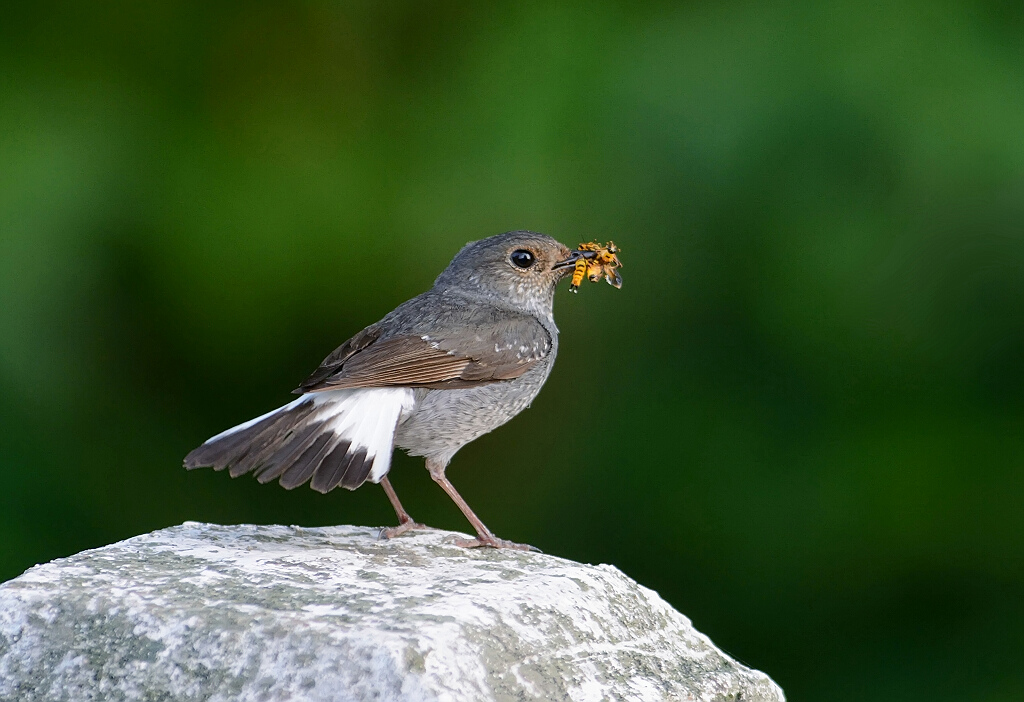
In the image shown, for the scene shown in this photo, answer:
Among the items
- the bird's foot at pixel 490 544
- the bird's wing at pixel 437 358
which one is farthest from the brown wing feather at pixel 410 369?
the bird's foot at pixel 490 544

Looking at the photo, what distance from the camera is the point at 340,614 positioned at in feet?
8.12

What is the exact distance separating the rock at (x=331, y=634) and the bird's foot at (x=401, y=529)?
60cm

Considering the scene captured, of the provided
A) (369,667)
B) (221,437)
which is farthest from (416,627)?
(221,437)

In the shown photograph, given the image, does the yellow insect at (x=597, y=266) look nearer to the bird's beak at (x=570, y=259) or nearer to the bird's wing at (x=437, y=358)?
the bird's beak at (x=570, y=259)

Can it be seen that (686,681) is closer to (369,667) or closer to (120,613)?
(369,667)

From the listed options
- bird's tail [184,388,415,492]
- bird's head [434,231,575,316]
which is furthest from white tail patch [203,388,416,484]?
bird's head [434,231,575,316]

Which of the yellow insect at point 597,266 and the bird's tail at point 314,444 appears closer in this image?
the bird's tail at point 314,444

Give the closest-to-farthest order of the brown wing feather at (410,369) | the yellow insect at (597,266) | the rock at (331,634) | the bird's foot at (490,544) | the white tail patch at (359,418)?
the rock at (331,634), the white tail patch at (359,418), the brown wing feather at (410,369), the bird's foot at (490,544), the yellow insect at (597,266)

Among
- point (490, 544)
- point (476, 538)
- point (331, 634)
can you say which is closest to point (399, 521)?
point (476, 538)

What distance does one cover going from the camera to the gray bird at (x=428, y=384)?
10.5 ft

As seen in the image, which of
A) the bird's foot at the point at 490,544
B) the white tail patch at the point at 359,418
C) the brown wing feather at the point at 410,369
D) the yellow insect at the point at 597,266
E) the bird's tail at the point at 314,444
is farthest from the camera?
the yellow insect at the point at 597,266

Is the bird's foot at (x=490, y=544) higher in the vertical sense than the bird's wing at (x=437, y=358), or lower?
lower

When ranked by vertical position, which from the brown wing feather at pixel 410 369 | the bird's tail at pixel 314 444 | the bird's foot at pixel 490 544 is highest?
the brown wing feather at pixel 410 369

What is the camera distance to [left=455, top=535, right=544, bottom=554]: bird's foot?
3.63 m
